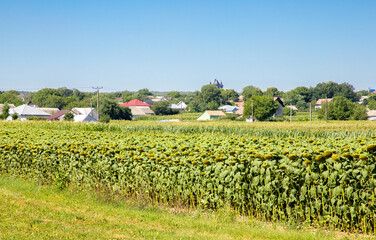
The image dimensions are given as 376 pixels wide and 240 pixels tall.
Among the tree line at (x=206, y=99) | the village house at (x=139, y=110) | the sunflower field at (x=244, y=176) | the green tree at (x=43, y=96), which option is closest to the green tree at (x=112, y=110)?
the tree line at (x=206, y=99)

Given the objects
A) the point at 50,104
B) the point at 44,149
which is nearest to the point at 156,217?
the point at 44,149

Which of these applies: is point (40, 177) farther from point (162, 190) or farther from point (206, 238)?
point (206, 238)

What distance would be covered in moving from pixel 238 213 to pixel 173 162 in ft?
5.40

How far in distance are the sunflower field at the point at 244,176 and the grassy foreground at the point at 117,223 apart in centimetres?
30

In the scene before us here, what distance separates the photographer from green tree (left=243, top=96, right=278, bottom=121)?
9392 centimetres

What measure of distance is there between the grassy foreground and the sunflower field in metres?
0.30

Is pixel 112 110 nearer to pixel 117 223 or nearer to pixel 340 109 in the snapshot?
pixel 340 109

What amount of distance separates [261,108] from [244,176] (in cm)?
8835

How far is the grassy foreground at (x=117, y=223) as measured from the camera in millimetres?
5957

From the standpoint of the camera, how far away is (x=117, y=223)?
264 inches

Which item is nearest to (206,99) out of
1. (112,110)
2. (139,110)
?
(139,110)

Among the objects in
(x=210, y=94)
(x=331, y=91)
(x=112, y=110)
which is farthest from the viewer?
(x=331, y=91)

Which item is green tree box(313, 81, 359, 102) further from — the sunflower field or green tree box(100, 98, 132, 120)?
the sunflower field

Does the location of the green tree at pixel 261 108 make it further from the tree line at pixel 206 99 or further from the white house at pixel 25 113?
the white house at pixel 25 113
